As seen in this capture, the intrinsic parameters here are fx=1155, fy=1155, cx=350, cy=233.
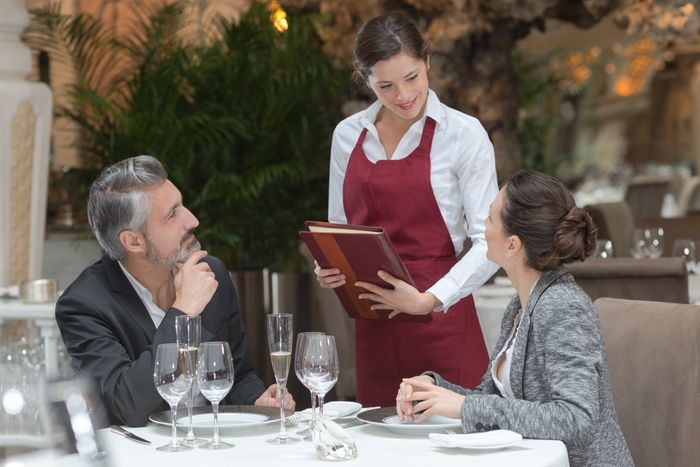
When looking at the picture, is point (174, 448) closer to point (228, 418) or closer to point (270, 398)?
point (228, 418)

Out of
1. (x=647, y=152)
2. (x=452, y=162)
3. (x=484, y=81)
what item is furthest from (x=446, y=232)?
(x=647, y=152)

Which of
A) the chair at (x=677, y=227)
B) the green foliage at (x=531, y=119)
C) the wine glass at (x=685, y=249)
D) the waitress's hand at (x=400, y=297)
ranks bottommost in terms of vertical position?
the waitress's hand at (x=400, y=297)

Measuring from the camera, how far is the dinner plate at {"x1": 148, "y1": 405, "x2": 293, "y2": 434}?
2.27 meters

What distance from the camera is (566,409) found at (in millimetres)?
2115

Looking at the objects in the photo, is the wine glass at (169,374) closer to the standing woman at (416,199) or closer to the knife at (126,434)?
the knife at (126,434)

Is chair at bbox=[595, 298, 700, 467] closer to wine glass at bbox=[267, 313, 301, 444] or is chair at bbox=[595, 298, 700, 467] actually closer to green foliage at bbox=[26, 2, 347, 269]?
wine glass at bbox=[267, 313, 301, 444]

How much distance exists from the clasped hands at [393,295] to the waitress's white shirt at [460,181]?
5cm

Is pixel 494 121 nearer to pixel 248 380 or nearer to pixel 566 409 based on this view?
pixel 248 380

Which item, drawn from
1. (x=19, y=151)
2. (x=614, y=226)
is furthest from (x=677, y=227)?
(x=19, y=151)

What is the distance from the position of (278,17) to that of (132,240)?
167 inches

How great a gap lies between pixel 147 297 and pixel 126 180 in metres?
0.28

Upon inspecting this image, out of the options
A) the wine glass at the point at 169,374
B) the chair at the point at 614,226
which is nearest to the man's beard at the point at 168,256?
the wine glass at the point at 169,374

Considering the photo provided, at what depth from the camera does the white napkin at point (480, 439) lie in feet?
6.72

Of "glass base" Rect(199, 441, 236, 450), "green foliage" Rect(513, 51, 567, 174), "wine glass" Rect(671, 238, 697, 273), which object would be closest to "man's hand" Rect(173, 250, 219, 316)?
"glass base" Rect(199, 441, 236, 450)
